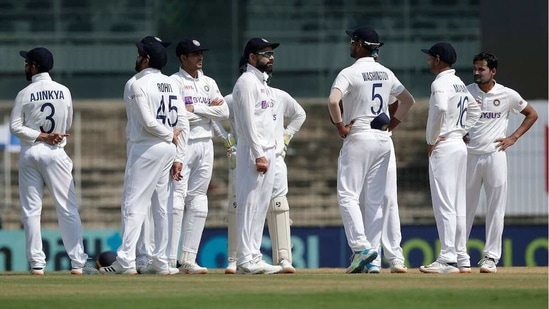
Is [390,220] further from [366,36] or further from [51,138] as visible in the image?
[51,138]

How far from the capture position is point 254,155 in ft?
46.8

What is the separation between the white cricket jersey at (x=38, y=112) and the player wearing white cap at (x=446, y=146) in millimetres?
3417

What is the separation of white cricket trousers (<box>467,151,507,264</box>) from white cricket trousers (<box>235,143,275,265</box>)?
7.84 ft

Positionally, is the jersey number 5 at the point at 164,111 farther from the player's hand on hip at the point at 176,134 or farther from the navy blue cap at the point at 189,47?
the navy blue cap at the point at 189,47

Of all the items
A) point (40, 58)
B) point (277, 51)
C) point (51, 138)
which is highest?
point (277, 51)

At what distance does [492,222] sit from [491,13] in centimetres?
1172

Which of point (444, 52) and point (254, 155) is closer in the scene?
point (254, 155)

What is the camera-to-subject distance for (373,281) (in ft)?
44.1

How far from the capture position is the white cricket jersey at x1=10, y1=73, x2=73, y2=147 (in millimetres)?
14711

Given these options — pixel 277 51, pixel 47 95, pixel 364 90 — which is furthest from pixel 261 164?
pixel 277 51

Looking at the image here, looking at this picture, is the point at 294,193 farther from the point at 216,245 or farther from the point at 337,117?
the point at 337,117

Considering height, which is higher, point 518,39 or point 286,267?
point 518,39

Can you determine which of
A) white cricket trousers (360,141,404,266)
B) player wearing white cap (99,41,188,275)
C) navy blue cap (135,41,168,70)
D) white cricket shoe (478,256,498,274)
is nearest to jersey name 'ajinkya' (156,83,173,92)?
player wearing white cap (99,41,188,275)

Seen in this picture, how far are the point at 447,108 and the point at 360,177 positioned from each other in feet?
3.46
